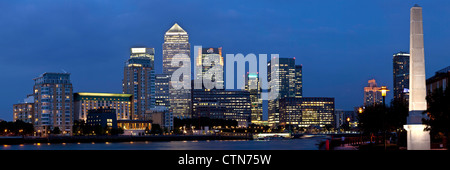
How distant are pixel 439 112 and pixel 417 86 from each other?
3.32 metres

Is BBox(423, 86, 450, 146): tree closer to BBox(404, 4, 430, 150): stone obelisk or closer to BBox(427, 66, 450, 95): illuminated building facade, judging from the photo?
BBox(404, 4, 430, 150): stone obelisk

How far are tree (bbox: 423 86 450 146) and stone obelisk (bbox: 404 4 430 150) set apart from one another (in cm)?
117

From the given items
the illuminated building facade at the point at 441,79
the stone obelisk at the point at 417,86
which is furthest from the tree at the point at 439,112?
the illuminated building facade at the point at 441,79

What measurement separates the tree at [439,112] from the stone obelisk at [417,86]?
117 centimetres

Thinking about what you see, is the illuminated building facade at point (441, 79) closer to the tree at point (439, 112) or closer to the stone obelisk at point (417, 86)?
the stone obelisk at point (417, 86)

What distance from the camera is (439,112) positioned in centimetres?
4284

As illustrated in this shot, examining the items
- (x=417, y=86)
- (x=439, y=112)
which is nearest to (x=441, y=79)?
(x=417, y=86)

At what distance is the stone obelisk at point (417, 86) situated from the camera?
44812 millimetres

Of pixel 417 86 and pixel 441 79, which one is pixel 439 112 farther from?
pixel 441 79

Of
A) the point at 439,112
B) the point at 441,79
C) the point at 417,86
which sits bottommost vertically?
the point at 439,112

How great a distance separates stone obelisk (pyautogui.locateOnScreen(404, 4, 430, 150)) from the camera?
147 ft

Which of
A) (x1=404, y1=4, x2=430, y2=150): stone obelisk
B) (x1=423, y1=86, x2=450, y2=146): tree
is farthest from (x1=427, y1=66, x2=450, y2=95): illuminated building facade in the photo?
(x1=423, y1=86, x2=450, y2=146): tree
